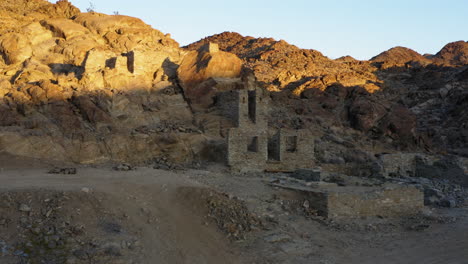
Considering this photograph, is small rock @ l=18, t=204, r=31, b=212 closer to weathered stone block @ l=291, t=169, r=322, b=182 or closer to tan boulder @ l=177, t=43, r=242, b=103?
weathered stone block @ l=291, t=169, r=322, b=182

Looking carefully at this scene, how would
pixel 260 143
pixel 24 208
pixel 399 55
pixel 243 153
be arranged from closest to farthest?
pixel 24 208, pixel 243 153, pixel 260 143, pixel 399 55

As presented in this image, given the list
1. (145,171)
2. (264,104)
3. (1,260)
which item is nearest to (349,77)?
(264,104)

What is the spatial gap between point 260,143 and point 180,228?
8980mm

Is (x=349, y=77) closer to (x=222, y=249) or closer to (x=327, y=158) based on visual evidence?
(x=327, y=158)

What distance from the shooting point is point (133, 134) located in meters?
16.9

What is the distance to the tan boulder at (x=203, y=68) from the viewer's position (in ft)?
69.9

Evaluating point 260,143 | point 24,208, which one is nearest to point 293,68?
point 260,143

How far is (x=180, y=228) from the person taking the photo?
888 centimetres

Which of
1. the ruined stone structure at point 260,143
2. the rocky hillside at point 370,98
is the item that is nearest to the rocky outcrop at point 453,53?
the rocky hillside at point 370,98

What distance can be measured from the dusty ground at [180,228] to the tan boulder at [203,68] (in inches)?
389

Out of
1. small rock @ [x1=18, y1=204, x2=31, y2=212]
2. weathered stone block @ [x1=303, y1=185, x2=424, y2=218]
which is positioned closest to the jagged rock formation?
small rock @ [x1=18, y1=204, x2=31, y2=212]

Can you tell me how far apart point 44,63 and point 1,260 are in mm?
18602

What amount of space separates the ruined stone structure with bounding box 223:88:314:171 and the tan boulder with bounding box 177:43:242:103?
13.1 ft

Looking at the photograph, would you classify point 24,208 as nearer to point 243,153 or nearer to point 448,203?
point 243,153
